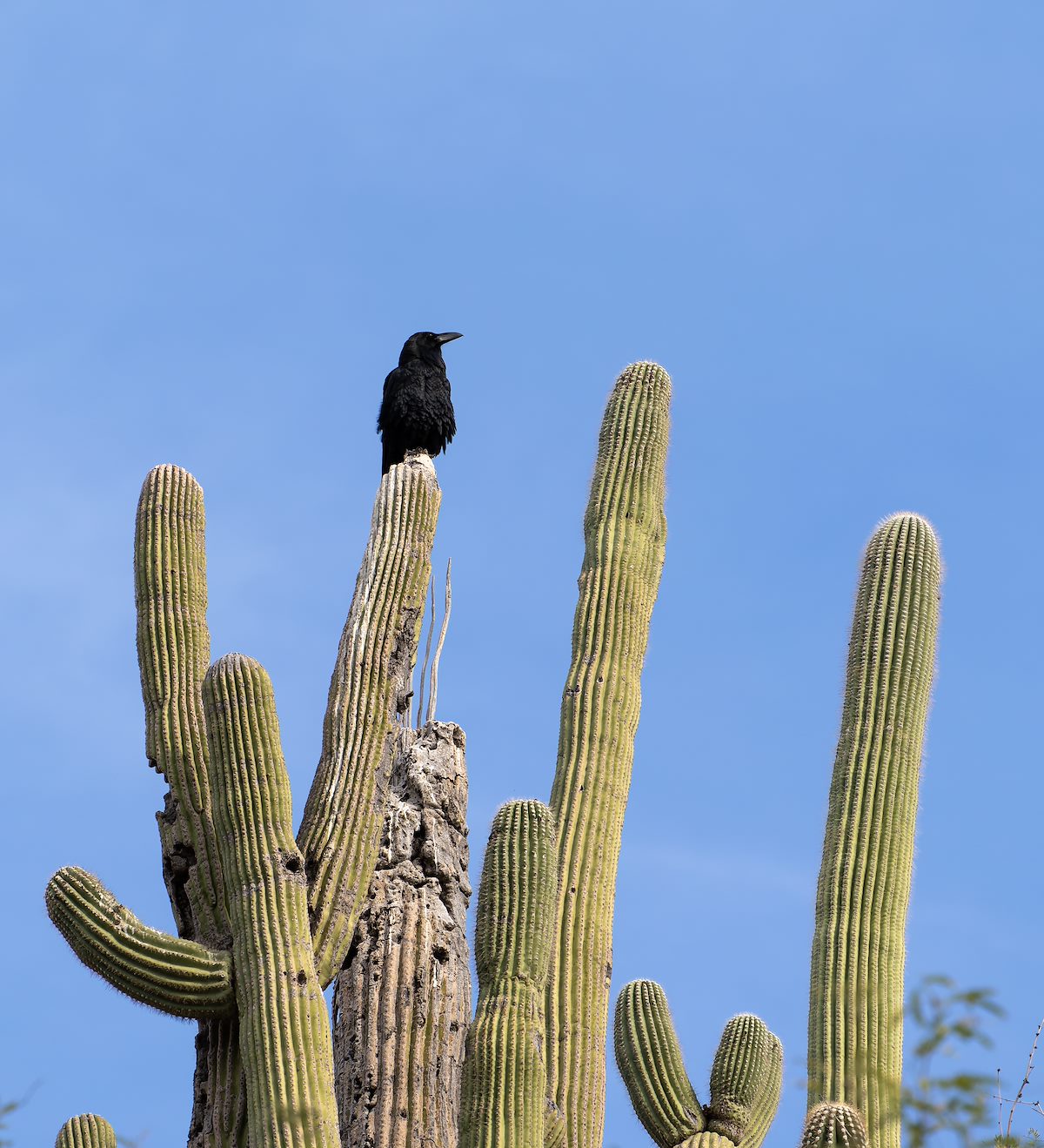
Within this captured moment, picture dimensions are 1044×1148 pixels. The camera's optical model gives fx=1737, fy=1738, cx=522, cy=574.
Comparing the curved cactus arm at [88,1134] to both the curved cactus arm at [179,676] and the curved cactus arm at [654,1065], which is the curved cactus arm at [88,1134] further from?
the curved cactus arm at [654,1065]

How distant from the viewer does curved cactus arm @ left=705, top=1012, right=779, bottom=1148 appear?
5793 millimetres

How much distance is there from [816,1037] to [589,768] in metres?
1.67

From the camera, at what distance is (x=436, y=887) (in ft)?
20.7

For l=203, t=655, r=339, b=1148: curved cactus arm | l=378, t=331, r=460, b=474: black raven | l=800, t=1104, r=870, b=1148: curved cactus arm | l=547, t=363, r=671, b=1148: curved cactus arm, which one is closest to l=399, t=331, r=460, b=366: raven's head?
l=378, t=331, r=460, b=474: black raven

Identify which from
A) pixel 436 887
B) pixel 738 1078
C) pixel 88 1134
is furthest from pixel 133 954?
pixel 738 1078

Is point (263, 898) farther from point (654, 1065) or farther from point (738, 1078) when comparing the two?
point (738, 1078)

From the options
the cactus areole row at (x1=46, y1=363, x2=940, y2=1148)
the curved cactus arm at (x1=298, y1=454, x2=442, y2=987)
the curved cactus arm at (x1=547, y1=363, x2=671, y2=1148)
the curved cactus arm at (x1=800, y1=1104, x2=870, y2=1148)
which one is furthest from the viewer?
the curved cactus arm at (x1=547, y1=363, x2=671, y2=1148)

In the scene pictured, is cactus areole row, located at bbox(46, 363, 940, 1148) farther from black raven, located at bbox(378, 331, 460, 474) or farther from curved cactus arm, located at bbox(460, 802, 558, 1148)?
black raven, located at bbox(378, 331, 460, 474)

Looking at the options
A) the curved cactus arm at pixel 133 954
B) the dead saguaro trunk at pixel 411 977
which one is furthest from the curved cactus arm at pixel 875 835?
the curved cactus arm at pixel 133 954

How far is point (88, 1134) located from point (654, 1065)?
6.08ft

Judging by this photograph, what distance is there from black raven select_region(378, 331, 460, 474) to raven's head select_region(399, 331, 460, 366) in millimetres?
14

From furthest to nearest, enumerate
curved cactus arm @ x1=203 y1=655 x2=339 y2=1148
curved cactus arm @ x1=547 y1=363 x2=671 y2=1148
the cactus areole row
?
1. curved cactus arm @ x1=547 y1=363 x2=671 y2=1148
2. curved cactus arm @ x1=203 y1=655 x2=339 y2=1148
3. the cactus areole row

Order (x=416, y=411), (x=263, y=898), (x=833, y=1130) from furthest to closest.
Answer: (x=416, y=411) → (x=263, y=898) → (x=833, y=1130)

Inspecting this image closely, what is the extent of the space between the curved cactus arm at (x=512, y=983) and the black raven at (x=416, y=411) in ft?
14.3
